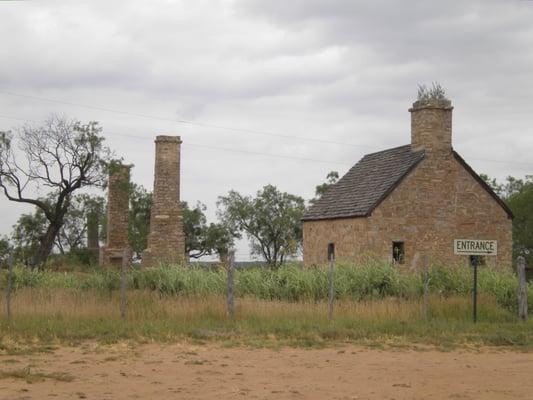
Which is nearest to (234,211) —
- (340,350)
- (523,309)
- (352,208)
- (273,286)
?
(352,208)

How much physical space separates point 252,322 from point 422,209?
527 inches

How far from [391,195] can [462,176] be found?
10.6ft

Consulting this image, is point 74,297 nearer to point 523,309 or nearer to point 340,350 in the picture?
point 340,350

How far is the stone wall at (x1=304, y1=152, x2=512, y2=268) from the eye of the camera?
28297 millimetres

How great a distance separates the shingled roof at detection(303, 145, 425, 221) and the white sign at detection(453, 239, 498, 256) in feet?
28.2

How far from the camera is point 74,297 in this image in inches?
765

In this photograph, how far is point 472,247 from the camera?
63.7 ft

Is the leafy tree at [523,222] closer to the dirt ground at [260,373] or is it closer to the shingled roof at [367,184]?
the shingled roof at [367,184]

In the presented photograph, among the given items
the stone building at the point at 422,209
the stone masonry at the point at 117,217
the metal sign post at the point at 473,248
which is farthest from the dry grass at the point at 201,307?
the stone masonry at the point at 117,217

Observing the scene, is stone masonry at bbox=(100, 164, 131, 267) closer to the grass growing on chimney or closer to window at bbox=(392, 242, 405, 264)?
window at bbox=(392, 242, 405, 264)

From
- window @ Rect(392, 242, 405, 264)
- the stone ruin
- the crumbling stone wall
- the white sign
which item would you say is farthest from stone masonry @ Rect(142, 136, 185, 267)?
the crumbling stone wall

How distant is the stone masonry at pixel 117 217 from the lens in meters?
35.3

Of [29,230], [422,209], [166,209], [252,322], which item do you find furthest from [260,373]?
[29,230]

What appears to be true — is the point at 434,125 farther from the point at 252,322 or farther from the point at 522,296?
the point at 252,322
